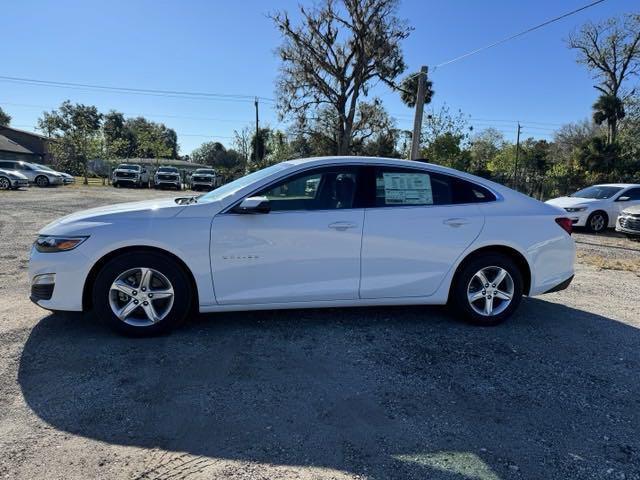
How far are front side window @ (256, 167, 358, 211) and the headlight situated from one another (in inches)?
60.0

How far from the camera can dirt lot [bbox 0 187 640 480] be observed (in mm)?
2361

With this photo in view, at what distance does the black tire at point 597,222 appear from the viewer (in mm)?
12797

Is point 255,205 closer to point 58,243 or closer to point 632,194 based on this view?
point 58,243

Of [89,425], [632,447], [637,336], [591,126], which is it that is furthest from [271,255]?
[591,126]

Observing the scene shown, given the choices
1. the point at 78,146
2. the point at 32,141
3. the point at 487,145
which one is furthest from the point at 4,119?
the point at 487,145

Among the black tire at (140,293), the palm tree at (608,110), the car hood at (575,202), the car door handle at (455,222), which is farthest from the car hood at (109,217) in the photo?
the palm tree at (608,110)

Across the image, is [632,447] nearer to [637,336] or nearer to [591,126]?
[637,336]

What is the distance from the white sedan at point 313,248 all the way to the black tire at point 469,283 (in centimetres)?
1

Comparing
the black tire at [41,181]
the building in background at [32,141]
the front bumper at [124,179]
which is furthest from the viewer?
the building in background at [32,141]

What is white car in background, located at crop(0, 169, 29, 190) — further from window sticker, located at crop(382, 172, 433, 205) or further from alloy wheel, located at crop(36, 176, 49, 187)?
window sticker, located at crop(382, 172, 433, 205)

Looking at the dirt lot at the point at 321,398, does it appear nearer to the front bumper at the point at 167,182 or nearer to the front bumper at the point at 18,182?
the front bumper at the point at 18,182

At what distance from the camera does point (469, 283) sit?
4266mm

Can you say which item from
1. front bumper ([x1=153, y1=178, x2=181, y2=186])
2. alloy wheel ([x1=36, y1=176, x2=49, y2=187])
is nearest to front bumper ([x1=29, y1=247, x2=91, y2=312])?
alloy wheel ([x1=36, y1=176, x2=49, y2=187])

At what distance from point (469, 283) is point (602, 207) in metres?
10.9
